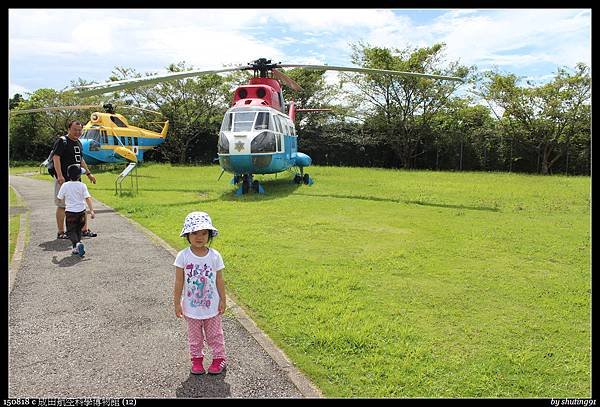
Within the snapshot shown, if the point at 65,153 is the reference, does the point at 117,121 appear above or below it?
above

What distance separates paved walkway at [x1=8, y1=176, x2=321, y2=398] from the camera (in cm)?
327

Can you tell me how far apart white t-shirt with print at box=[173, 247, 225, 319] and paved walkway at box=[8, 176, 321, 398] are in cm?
45

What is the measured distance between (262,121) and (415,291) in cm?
855

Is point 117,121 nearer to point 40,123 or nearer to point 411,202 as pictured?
point 40,123

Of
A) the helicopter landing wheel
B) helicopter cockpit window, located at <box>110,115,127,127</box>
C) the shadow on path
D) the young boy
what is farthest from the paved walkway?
helicopter cockpit window, located at <box>110,115,127,127</box>

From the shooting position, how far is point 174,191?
15227 mm

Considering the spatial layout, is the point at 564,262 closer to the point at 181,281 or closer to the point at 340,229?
the point at 340,229

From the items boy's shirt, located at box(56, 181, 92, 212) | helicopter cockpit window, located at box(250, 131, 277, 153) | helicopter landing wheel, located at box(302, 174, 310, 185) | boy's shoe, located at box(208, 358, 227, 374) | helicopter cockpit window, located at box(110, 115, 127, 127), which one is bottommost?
boy's shoe, located at box(208, 358, 227, 374)

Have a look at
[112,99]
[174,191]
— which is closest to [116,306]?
[174,191]

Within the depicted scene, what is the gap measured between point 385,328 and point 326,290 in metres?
1.10

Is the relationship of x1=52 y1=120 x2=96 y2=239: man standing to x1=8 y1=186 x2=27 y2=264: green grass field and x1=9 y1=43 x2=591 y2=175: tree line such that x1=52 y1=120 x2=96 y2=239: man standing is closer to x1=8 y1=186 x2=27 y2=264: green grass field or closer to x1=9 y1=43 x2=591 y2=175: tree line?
x1=8 y1=186 x2=27 y2=264: green grass field

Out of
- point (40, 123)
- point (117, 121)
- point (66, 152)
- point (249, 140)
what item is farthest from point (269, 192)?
point (40, 123)

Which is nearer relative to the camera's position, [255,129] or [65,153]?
[65,153]

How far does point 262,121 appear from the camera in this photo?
1284 cm
